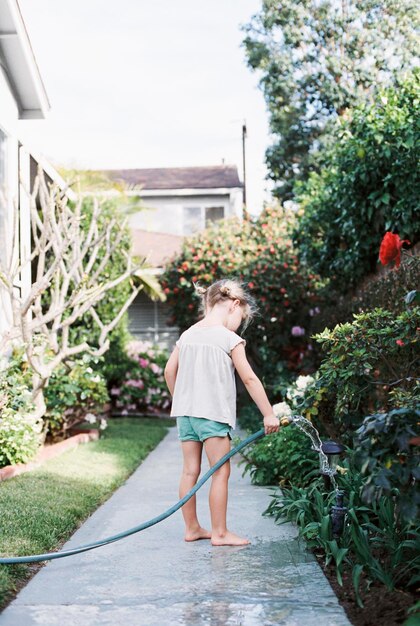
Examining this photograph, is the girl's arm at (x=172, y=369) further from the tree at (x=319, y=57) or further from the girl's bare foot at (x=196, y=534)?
the tree at (x=319, y=57)

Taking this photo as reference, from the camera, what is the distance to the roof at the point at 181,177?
2269 cm

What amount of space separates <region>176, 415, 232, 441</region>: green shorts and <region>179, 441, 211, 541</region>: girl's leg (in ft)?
0.20

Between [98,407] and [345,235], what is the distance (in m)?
4.04

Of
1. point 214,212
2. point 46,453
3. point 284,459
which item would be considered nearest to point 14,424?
point 46,453

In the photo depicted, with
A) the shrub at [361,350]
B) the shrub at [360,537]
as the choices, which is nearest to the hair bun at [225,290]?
the shrub at [361,350]

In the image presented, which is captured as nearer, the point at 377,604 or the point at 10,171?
the point at 377,604

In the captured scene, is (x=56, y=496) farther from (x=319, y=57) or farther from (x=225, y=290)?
(x=319, y=57)

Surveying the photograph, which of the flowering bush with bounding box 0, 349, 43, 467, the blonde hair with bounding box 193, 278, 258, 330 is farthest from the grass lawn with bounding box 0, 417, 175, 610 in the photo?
the blonde hair with bounding box 193, 278, 258, 330

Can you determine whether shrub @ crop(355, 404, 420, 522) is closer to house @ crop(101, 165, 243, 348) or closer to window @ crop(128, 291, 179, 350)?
window @ crop(128, 291, 179, 350)

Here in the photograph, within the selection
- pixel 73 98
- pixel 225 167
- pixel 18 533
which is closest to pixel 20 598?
pixel 18 533

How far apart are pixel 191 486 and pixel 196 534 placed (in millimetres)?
304

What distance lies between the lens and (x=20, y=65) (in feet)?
A: 30.9

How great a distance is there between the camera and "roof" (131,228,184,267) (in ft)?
64.2

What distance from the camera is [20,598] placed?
3750 mm
